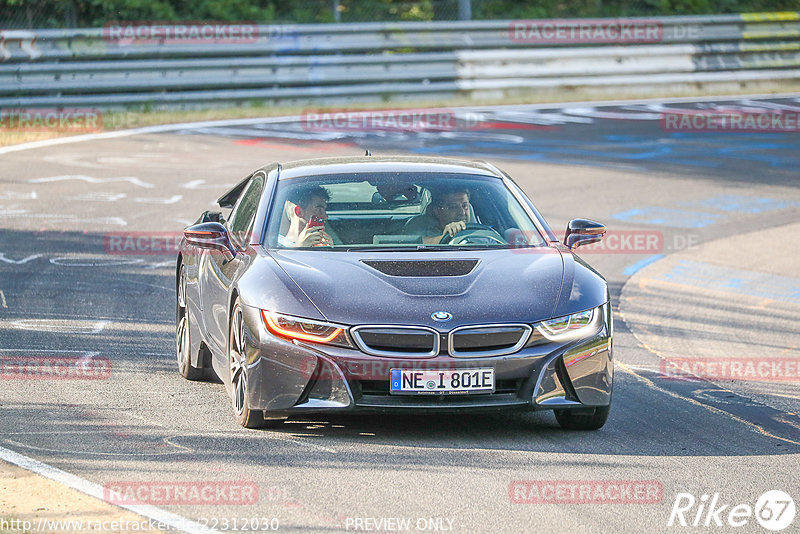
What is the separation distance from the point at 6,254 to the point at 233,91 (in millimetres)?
12416

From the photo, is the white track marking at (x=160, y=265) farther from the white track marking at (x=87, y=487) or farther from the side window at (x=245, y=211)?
the white track marking at (x=87, y=487)

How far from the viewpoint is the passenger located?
7492 millimetres

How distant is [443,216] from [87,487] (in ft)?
9.97

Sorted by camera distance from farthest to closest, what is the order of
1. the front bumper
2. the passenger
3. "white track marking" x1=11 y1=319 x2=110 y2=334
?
"white track marking" x1=11 y1=319 x2=110 y2=334, the passenger, the front bumper

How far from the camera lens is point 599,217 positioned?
15812 millimetres

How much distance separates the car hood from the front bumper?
194 mm

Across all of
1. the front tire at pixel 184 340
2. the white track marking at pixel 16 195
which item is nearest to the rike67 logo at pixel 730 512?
the front tire at pixel 184 340

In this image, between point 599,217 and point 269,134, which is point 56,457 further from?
point 269,134

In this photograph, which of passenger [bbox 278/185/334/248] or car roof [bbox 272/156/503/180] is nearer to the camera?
passenger [bbox 278/185/334/248]

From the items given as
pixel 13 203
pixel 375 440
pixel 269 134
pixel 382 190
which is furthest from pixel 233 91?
pixel 375 440

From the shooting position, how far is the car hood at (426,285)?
652 centimetres

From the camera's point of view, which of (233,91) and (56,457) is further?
(233,91)

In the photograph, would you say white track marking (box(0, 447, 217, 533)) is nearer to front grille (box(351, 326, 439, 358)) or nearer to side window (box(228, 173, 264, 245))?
front grille (box(351, 326, 439, 358))

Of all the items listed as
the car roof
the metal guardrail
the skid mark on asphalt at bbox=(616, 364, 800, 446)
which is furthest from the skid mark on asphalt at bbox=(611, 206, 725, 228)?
the metal guardrail
